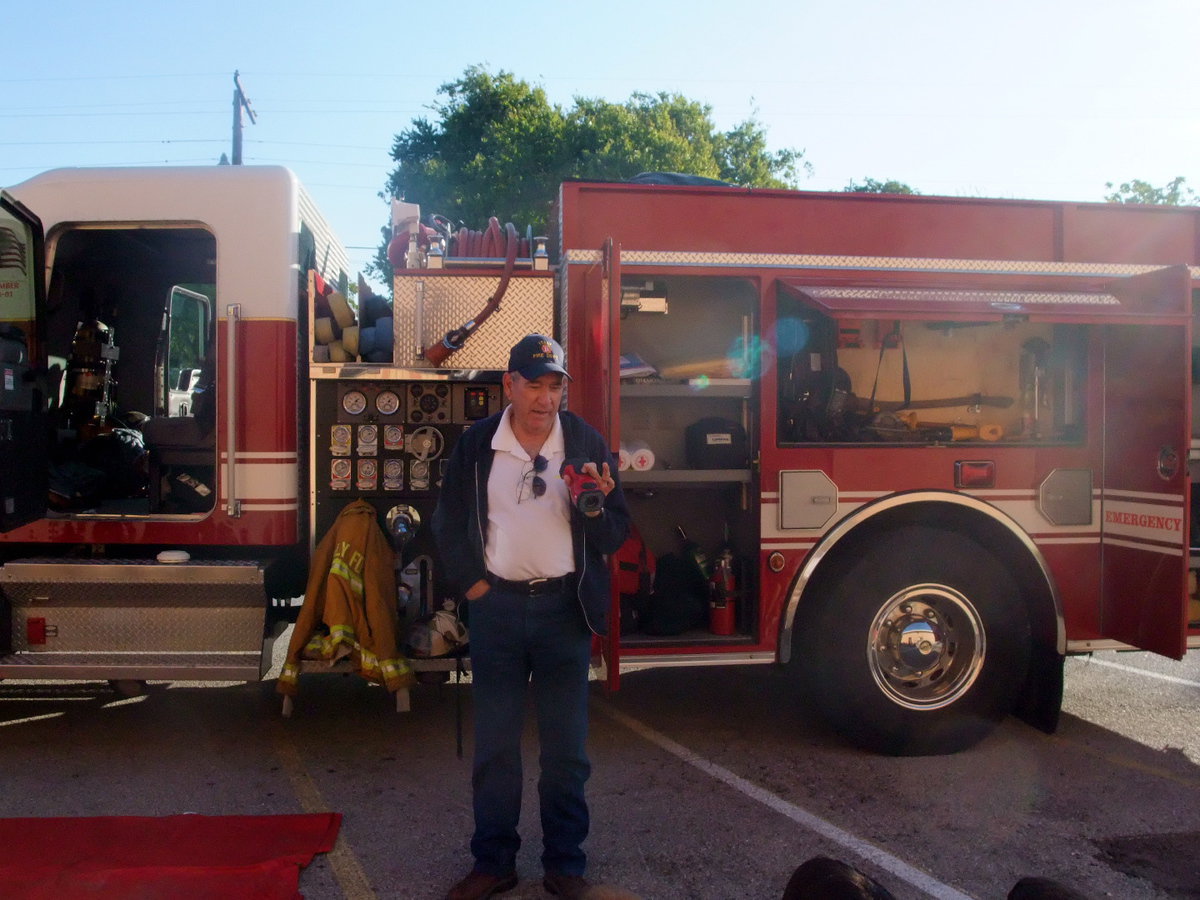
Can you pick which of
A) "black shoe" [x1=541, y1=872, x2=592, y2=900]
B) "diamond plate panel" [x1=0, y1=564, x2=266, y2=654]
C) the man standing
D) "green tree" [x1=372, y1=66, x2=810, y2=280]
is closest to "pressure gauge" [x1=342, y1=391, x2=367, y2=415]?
"diamond plate panel" [x1=0, y1=564, x2=266, y2=654]

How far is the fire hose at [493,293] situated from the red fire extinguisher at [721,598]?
1736 mm

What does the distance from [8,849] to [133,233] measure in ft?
10.4

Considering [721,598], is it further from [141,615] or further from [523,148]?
[523,148]

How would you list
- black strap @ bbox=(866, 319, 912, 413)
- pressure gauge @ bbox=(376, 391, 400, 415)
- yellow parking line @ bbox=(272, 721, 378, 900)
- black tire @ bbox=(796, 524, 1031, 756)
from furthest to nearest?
black strap @ bbox=(866, 319, 912, 413)
pressure gauge @ bbox=(376, 391, 400, 415)
black tire @ bbox=(796, 524, 1031, 756)
yellow parking line @ bbox=(272, 721, 378, 900)

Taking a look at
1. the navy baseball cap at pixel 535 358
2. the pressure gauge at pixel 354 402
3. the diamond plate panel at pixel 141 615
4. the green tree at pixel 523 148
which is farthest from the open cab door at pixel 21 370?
the green tree at pixel 523 148

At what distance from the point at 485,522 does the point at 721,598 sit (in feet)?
6.24

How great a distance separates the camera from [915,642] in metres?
5.02

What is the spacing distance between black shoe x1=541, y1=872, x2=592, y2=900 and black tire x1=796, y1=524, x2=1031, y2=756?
195cm

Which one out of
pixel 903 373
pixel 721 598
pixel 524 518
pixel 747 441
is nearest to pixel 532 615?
pixel 524 518

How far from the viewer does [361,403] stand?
513 centimetres

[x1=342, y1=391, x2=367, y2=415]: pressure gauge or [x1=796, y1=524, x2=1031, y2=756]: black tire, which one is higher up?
[x1=342, y1=391, x2=367, y2=415]: pressure gauge

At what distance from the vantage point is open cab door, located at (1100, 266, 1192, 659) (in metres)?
4.80

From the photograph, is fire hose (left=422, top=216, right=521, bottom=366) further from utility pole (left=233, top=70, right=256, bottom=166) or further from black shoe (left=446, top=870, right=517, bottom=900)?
utility pole (left=233, top=70, right=256, bottom=166)

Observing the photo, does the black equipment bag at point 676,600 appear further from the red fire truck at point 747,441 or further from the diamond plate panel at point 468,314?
the diamond plate panel at point 468,314
